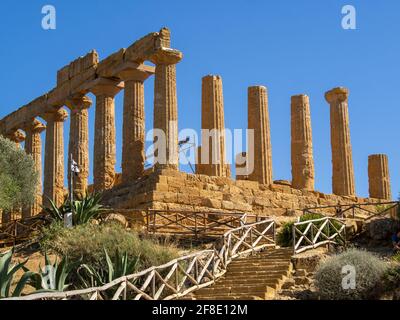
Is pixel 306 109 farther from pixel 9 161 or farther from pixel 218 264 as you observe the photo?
pixel 218 264

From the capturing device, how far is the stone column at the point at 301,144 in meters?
41.2

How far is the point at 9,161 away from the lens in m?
34.4

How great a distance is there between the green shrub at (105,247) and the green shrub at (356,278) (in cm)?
414

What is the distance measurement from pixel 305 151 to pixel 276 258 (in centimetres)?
1840

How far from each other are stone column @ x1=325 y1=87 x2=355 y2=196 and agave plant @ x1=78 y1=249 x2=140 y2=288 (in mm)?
22596

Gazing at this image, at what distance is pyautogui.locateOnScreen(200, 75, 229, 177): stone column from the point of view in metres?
37.8

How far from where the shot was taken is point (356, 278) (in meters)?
20.6

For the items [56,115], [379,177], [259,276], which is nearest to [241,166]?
[379,177]

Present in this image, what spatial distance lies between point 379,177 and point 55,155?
16.3 m

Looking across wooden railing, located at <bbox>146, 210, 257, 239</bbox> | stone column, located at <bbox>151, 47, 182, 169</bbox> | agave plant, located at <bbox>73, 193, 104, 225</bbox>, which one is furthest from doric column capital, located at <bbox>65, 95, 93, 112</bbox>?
agave plant, located at <bbox>73, 193, 104, 225</bbox>

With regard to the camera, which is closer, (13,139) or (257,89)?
(257,89)

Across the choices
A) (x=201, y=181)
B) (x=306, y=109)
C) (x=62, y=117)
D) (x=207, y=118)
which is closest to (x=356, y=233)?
(x=201, y=181)

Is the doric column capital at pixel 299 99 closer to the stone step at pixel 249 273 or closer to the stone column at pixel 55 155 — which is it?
the stone column at pixel 55 155

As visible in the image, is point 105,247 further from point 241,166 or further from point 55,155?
point 55,155
